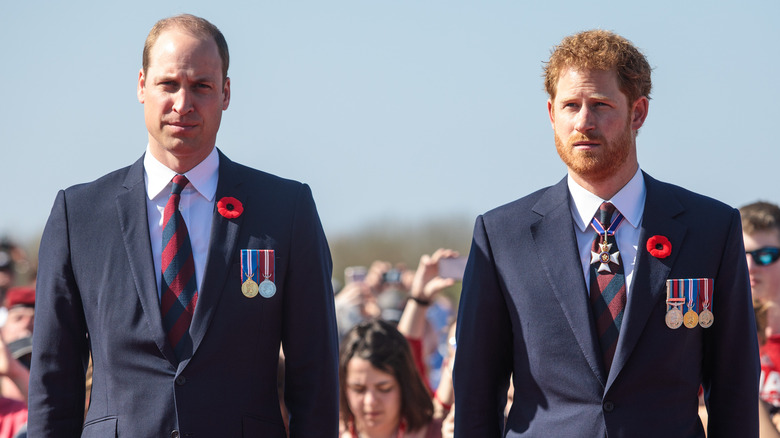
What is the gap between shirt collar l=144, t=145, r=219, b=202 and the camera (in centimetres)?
400

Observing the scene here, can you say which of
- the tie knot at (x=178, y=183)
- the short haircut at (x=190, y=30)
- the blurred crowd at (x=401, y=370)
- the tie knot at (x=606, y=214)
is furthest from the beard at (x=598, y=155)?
the blurred crowd at (x=401, y=370)

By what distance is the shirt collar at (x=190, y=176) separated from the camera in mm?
3998

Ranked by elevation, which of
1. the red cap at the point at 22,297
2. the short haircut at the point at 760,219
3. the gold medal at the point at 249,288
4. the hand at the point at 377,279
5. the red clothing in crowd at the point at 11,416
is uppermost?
the hand at the point at 377,279

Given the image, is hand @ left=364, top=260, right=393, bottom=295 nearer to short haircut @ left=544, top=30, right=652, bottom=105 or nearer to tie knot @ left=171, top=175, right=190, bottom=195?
short haircut @ left=544, top=30, right=652, bottom=105

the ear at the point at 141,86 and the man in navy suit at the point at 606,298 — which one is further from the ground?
the ear at the point at 141,86

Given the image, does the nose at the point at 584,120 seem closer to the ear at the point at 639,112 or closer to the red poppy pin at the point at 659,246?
the ear at the point at 639,112

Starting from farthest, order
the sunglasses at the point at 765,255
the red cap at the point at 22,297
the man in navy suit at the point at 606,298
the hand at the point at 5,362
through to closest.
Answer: the red cap at the point at 22,297 → the hand at the point at 5,362 → the sunglasses at the point at 765,255 → the man in navy suit at the point at 606,298

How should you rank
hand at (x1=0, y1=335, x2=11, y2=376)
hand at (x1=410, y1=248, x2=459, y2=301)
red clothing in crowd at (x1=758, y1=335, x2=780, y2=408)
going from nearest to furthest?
1. red clothing in crowd at (x1=758, y1=335, x2=780, y2=408)
2. hand at (x1=0, y1=335, x2=11, y2=376)
3. hand at (x1=410, y1=248, x2=459, y2=301)

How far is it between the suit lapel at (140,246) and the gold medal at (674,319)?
1.72 m

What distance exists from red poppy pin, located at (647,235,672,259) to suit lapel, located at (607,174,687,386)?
0.05 ft

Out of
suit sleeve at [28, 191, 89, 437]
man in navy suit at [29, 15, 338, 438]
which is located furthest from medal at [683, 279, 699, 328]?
suit sleeve at [28, 191, 89, 437]

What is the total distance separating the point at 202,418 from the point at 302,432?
0.38m

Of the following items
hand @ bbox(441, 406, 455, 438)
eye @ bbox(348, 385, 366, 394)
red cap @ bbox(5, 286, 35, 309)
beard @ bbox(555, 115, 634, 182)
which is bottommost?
hand @ bbox(441, 406, 455, 438)

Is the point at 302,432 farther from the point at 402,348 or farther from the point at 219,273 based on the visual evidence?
the point at 402,348
